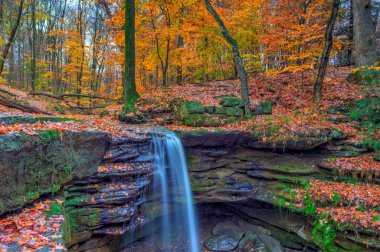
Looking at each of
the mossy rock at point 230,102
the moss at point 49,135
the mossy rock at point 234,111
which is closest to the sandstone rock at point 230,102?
the mossy rock at point 230,102

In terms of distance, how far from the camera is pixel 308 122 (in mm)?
8688

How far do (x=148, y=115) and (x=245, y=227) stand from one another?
5649mm

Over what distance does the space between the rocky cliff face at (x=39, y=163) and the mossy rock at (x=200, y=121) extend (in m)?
4.22

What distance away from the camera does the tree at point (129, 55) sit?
999cm

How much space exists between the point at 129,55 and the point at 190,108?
3621 millimetres

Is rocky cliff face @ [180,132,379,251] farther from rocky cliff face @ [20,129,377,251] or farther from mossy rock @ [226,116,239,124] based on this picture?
mossy rock @ [226,116,239,124]

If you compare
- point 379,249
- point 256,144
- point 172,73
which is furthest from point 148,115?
point 172,73

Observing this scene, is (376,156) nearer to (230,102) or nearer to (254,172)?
(254,172)

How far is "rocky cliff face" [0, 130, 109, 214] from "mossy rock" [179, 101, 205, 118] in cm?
437

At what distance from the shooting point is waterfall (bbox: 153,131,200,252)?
7078 mm

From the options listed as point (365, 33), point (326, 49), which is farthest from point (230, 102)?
point (365, 33)

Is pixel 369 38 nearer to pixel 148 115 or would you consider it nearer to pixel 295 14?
pixel 295 14

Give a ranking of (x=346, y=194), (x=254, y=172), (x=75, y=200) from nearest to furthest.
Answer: (x=75, y=200)
(x=346, y=194)
(x=254, y=172)

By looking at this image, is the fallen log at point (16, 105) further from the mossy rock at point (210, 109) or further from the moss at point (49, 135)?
the mossy rock at point (210, 109)
